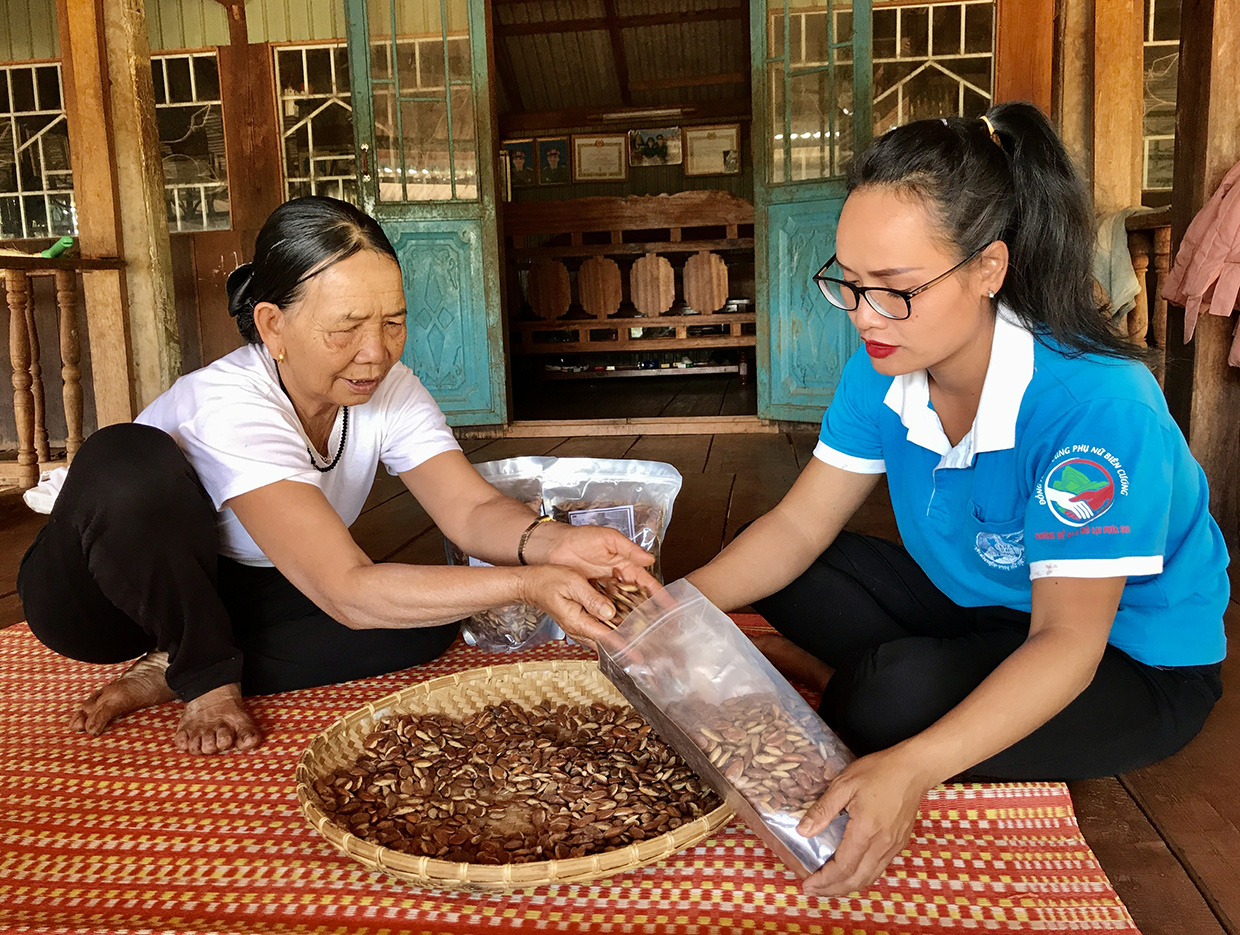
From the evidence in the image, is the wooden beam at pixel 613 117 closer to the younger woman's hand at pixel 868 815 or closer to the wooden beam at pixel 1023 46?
the wooden beam at pixel 1023 46

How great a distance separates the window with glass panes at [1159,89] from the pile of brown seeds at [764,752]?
256 inches

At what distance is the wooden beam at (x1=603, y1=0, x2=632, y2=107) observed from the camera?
26.6 ft

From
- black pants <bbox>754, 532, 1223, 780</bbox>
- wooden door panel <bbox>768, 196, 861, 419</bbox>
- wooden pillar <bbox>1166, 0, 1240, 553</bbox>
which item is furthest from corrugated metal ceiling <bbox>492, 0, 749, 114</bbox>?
black pants <bbox>754, 532, 1223, 780</bbox>

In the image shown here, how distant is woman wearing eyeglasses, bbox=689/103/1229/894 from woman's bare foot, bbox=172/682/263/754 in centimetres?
72

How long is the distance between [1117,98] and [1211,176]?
1.76 metres

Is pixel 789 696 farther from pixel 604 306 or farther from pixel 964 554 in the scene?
pixel 604 306

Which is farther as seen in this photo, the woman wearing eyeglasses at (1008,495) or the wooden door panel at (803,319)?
the wooden door panel at (803,319)

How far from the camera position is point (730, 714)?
106 centimetres

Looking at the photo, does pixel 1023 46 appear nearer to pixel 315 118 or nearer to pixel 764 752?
pixel 764 752

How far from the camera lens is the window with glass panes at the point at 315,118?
21.3 ft

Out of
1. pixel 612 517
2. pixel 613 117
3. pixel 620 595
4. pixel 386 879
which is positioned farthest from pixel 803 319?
pixel 613 117

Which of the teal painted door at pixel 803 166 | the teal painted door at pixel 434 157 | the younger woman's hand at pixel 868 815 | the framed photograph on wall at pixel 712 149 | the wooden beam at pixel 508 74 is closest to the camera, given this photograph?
the younger woman's hand at pixel 868 815

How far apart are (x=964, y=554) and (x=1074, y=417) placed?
30 cm

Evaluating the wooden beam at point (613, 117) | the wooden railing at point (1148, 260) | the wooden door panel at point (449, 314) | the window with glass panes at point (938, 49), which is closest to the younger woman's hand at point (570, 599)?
the wooden railing at point (1148, 260)
